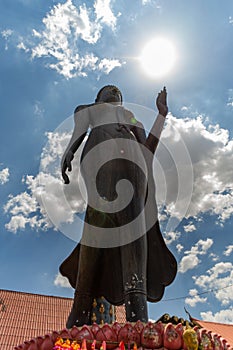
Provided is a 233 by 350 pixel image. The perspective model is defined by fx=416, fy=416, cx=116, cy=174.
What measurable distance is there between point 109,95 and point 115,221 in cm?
182

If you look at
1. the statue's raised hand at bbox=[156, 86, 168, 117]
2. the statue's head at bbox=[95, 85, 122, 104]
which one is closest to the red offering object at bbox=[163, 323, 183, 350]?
the statue's raised hand at bbox=[156, 86, 168, 117]

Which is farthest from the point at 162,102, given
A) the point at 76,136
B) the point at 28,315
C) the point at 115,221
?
the point at 28,315

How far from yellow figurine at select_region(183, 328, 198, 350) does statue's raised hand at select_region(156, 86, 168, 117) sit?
9.42 feet

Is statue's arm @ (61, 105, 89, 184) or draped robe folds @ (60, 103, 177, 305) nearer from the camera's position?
draped robe folds @ (60, 103, 177, 305)

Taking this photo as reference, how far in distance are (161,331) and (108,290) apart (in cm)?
174

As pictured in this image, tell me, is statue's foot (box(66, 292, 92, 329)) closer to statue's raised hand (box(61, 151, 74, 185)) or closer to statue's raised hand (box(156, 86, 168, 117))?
statue's raised hand (box(61, 151, 74, 185))

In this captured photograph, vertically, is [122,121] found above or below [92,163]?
above

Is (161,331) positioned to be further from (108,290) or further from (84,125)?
(84,125)

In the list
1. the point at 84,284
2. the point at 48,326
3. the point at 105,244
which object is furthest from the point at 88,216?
the point at 48,326

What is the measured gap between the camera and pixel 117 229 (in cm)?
405

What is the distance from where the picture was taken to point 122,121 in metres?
4.93

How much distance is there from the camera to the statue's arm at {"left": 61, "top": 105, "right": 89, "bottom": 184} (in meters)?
4.68

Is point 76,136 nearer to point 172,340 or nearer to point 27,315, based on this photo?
point 172,340

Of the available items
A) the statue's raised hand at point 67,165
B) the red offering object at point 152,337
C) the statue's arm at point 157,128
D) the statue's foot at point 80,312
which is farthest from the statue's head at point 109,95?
the red offering object at point 152,337
